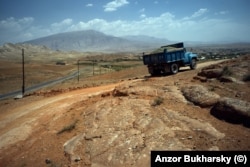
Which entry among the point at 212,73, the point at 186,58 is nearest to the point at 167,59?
the point at 186,58

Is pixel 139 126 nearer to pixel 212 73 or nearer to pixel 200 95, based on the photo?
pixel 200 95

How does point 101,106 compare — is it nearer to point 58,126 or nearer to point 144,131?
point 58,126

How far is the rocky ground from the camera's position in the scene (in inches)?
401

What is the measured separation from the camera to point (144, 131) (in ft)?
37.0

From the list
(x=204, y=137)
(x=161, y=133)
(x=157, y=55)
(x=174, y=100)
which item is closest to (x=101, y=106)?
(x=174, y=100)

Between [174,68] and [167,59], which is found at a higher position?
[167,59]

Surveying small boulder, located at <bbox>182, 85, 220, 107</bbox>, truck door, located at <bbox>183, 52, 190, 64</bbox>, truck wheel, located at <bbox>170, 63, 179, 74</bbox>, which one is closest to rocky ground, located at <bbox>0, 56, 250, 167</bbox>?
small boulder, located at <bbox>182, 85, 220, 107</bbox>

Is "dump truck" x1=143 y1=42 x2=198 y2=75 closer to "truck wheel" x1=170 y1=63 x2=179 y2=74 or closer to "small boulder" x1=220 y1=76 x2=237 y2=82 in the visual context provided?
"truck wheel" x1=170 y1=63 x2=179 y2=74

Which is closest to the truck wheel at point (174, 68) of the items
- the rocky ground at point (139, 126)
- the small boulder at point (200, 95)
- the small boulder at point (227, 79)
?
the rocky ground at point (139, 126)

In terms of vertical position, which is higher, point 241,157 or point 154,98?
point 154,98

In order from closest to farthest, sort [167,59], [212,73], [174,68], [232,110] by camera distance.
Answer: [232,110] < [212,73] < [167,59] < [174,68]

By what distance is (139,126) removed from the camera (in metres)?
11.7

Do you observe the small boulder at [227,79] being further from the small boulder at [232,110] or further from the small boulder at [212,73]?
the small boulder at [232,110]

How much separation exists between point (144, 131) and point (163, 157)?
2.23 meters
